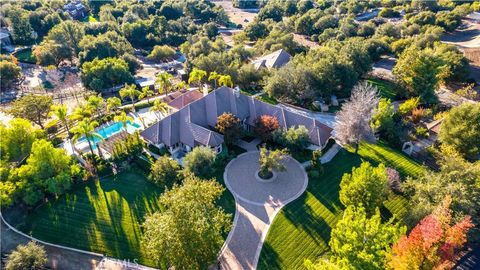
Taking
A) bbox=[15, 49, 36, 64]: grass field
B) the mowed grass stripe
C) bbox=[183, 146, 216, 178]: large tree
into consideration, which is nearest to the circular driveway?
bbox=[183, 146, 216, 178]: large tree

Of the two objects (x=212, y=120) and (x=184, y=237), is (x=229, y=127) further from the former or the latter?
(x=184, y=237)

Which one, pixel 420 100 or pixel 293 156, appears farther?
pixel 420 100

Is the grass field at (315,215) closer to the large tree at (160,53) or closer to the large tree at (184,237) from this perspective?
the large tree at (184,237)

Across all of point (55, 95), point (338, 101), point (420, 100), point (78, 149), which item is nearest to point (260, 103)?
point (338, 101)

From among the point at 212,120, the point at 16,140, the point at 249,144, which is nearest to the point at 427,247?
the point at 249,144

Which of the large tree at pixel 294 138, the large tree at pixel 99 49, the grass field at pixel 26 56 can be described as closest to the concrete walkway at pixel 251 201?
the large tree at pixel 294 138

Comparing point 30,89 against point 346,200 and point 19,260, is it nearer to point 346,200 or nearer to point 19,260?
point 19,260
